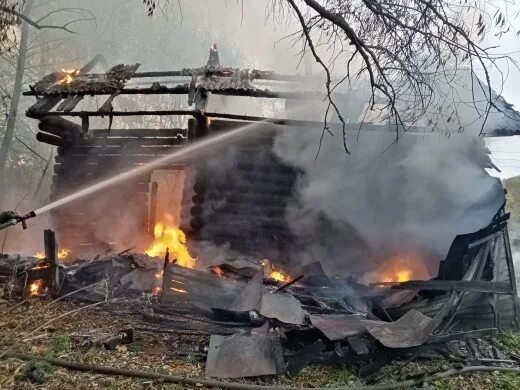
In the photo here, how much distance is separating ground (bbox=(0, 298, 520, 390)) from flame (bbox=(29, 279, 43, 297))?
0.89 metres

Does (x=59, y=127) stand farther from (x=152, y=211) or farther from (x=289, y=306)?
(x=289, y=306)

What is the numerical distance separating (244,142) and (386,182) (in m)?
3.93

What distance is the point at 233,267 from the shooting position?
7.94 m

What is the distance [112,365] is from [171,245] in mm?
6016

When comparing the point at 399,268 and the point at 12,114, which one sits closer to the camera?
the point at 399,268

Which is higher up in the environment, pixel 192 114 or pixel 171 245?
pixel 192 114

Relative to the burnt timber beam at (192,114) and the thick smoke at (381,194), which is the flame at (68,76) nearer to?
the burnt timber beam at (192,114)

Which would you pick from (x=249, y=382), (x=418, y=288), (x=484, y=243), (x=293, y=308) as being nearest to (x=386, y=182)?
(x=484, y=243)

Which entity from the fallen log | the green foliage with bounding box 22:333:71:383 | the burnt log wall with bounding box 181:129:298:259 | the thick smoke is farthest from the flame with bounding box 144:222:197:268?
the fallen log

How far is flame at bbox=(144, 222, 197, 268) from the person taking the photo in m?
9.98

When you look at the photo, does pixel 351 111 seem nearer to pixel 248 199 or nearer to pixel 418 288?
pixel 248 199

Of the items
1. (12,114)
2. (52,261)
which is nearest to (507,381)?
(52,261)

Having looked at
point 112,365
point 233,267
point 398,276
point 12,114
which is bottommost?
point 112,365

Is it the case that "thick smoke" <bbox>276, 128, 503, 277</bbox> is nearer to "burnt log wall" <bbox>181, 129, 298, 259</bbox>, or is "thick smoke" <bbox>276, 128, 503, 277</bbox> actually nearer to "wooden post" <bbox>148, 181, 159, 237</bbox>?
"burnt log wall" <bbox>181, 129, 298, 259</bbox>
